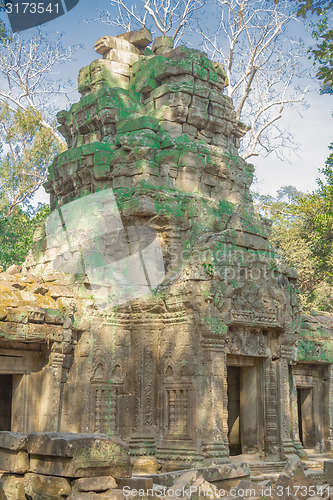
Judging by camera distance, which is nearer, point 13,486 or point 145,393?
point 13,486

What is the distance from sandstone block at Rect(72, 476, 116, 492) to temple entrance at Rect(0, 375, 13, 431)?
712 centimetres

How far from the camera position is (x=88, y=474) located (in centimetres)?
679

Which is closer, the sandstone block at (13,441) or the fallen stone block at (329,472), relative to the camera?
the sandstone block at (13,441)

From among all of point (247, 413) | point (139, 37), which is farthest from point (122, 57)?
point (247, 413)

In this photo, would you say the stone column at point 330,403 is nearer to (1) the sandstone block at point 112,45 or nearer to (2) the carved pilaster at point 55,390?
(2) the carved pilaster at point 55,390

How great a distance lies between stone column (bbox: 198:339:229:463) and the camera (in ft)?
35.7

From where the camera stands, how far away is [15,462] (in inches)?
289

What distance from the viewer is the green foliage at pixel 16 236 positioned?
23203 mm

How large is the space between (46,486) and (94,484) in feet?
2.01

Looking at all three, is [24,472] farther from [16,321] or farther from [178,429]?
[178,429]

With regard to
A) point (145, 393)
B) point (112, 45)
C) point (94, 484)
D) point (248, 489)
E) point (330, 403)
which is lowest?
point (248, 489)

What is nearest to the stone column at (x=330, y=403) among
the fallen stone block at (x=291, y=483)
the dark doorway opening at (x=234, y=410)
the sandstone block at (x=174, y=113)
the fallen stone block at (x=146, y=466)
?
the dark doorway opening at (x=234, y=410)

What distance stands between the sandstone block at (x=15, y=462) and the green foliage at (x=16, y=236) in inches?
625

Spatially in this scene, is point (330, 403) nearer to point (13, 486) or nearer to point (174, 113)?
point (174, 113)
